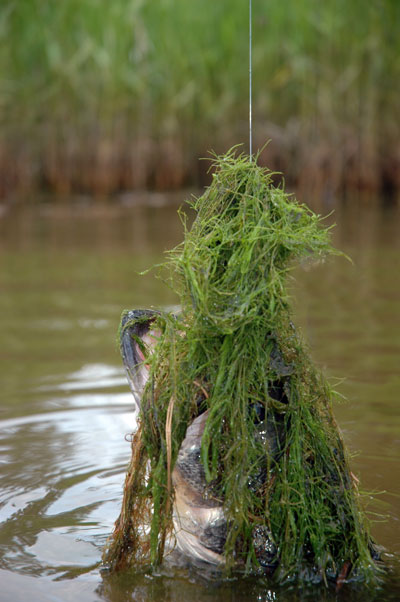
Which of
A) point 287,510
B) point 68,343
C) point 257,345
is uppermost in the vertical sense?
point 257,345

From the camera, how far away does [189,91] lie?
9.96m

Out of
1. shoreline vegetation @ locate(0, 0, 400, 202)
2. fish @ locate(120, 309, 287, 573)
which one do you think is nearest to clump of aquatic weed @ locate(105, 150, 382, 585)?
fish @ locate(120, 309, 287, 573)

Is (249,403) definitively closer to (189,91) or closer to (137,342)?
(137,342)

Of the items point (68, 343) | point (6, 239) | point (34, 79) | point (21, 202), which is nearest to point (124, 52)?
point (34, 79)

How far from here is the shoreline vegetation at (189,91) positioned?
9570 mm

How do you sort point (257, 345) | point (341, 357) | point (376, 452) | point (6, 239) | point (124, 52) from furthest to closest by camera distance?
point (124, 52) → point (6, 239) → point (341, 357) → point (376, 452) → point (257, 345)

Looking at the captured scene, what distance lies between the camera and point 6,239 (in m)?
8.26

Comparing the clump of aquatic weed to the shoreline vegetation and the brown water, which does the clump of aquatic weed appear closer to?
the brown water

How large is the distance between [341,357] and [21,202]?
6508 mm

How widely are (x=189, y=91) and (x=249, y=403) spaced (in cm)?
801

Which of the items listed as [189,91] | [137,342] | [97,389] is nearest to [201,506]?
[137,342]

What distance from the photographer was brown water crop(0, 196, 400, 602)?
8.34ft

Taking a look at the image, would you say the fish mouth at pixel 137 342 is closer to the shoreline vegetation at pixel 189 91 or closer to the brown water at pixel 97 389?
the brown water at pixel 97 389

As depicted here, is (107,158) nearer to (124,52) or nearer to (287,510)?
(124,52)
